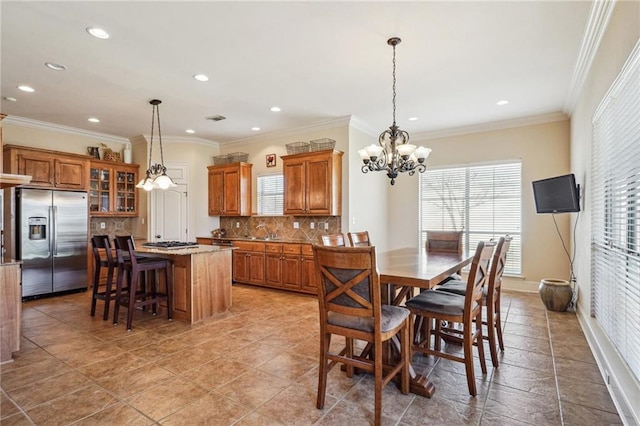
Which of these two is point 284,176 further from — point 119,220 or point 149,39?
point 119,220

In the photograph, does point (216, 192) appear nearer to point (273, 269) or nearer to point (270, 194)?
point (270, 194)

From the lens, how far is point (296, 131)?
235 inches

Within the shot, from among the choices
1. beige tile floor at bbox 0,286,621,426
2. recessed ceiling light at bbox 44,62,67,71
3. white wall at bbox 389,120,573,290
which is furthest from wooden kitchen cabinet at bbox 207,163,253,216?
white wall at bbox 389,120,573,290

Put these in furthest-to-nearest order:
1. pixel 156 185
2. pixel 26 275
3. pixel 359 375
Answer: pixel 26 275 < pixel 156 185 < pixel 359 375

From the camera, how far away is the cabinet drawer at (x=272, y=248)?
18.3ft

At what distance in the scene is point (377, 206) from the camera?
6254mm

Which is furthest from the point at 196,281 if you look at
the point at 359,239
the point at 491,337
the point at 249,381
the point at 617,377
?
the point at 617,377

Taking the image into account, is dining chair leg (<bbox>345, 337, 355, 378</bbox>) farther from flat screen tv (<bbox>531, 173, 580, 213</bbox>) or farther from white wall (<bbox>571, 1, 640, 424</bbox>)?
flat screen tv (<bbox>531, 173, 580, 213</bbox>)

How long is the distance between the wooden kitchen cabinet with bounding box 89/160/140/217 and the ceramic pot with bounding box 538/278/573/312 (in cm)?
711

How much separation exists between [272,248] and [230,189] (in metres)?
1.68

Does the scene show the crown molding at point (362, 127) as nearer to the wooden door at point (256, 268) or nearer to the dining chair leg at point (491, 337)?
the wooden door at point (256, 268)

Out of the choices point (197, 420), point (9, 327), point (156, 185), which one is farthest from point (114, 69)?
point (197, 420)

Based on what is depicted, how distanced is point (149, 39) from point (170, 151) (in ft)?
12.7

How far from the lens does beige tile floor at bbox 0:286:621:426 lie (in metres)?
2.10
